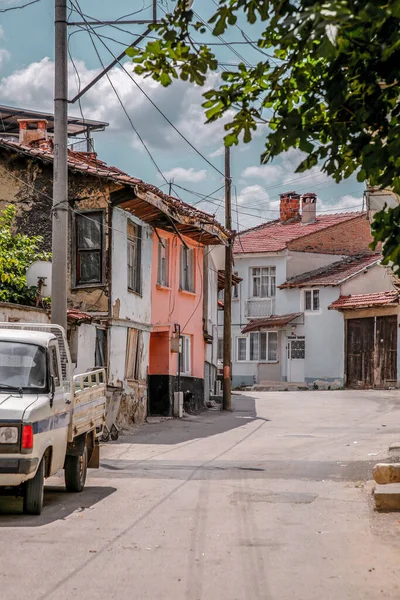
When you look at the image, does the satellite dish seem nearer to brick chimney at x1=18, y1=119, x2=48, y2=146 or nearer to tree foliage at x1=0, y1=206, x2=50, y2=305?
tree foliage at x1=0, y1=206, x2=50, y2=305

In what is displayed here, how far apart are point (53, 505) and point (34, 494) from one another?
1.05 metres

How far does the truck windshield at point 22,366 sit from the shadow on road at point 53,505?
1.35 meters

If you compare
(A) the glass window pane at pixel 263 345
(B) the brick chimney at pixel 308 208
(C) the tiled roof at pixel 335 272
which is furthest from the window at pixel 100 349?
(B) the brick chimney at pixel 308 208

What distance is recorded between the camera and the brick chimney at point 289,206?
56.9m

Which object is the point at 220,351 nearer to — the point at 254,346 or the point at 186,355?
the point at 254,346

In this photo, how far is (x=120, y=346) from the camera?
23.4m

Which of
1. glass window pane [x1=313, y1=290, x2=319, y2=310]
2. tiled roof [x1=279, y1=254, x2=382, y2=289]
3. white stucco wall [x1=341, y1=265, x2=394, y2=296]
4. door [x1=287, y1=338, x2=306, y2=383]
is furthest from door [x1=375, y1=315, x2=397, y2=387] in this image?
door [x1=287, y1=338, x2=306, y2=383]

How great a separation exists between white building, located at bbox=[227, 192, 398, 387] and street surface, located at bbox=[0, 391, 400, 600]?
91.0 feet

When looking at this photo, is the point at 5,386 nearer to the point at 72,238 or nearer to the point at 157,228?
the point at 72,238

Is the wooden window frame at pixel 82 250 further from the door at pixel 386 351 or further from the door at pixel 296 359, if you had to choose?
the door at pixel 296 359

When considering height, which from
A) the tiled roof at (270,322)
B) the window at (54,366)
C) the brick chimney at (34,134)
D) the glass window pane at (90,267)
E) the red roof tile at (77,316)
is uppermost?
the brick chimney at (34,134)

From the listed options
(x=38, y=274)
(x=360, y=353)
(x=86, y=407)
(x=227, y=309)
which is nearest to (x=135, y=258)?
(x=38, y=274)

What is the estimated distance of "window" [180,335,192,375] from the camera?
2917 centimetres

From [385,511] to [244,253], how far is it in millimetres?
39794
